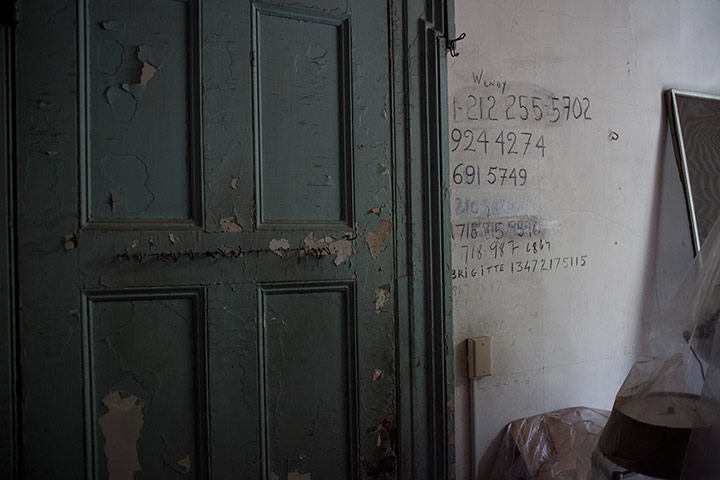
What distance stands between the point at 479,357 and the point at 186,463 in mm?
958

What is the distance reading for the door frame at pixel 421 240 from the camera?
131 cm

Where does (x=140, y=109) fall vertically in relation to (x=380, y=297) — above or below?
above

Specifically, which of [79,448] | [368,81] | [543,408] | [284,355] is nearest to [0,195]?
[79,448]

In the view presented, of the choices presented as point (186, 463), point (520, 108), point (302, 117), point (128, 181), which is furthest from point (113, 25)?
point (520, 108)

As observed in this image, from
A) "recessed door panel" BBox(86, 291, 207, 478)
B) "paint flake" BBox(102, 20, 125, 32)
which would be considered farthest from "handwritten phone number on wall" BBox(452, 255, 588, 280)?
"paint flake" BBox(102, 20, 125, 32)

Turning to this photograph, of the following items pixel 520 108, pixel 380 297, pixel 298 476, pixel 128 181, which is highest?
pixel 520 108

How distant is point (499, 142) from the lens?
1665 millimetres

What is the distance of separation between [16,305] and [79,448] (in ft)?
1.11

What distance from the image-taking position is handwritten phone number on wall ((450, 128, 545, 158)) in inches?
63.3

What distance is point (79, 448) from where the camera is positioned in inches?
41.1

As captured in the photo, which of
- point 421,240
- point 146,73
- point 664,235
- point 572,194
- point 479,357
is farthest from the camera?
point 664,235

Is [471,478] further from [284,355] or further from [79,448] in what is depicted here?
[79,448]

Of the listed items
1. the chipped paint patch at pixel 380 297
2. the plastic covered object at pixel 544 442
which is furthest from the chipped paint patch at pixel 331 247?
the plastic covered object at pixel 544 442

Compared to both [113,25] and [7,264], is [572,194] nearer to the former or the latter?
[113,25]
